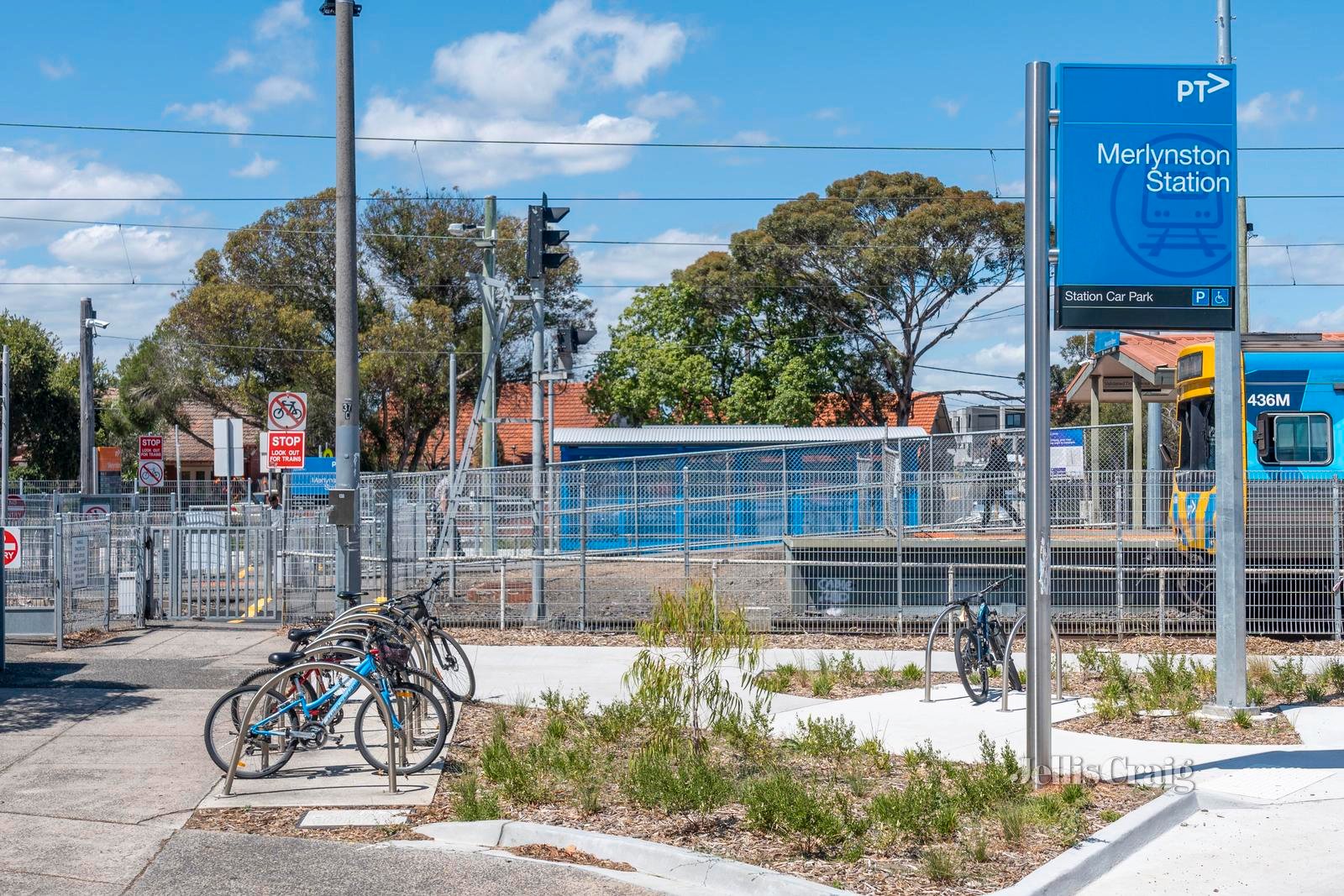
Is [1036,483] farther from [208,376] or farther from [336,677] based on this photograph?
[208,376]

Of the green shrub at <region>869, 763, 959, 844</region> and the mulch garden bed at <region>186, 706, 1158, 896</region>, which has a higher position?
the green shrub at <region>869, 763, 959, 844</region>

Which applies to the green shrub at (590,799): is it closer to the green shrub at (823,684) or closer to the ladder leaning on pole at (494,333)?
the green shrub at (823,684)

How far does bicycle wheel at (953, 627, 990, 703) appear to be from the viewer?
1152 cm

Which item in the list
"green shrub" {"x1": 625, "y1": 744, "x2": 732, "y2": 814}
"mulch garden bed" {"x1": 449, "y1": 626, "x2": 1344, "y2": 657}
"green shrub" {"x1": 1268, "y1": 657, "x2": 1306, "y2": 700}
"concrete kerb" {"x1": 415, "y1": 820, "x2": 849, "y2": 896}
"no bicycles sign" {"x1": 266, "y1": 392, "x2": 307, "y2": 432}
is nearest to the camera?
"concrete kerb" {"x1": 415, "y1": 820, "x2": 849, "y2": 896}

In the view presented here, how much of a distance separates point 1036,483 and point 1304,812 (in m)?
2.64

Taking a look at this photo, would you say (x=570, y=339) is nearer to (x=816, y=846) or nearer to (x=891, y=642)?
(x=891, y=642)

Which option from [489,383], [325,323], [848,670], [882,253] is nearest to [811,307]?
[882,253]

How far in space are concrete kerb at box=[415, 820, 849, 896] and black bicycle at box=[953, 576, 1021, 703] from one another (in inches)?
199

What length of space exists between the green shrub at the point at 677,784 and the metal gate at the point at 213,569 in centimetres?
1075

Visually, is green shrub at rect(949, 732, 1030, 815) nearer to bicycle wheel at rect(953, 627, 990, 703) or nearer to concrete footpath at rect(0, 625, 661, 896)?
concrete footpath at rect(0, 625, 661, 896)

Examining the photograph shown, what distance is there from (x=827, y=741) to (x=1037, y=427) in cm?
281

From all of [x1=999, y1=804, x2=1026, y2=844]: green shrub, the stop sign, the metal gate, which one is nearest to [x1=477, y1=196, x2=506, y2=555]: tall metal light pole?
the metal gate

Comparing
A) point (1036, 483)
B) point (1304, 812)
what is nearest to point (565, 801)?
point (1036, 483)

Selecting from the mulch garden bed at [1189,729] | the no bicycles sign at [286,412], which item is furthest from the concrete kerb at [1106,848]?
the no bicycles sign at [286,412]
